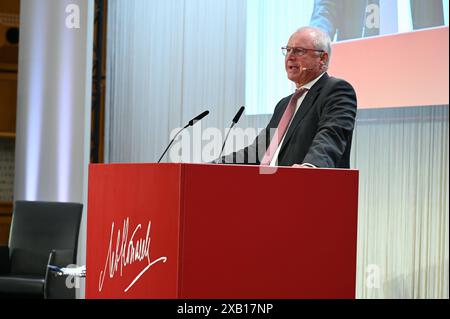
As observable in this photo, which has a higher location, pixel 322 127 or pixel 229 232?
pixel 322 127

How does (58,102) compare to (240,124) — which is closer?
(240,124)

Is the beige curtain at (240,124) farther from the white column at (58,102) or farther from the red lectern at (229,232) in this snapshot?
the red lectern at (229,232)

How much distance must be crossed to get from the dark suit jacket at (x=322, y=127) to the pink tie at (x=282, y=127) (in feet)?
0.19

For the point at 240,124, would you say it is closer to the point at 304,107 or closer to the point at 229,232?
the point at 304,107

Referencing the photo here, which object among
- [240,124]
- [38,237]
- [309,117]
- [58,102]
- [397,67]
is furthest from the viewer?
[58,102]

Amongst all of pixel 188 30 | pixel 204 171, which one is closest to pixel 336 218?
pixel 204 171

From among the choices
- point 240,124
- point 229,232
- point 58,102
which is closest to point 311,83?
point 229,232

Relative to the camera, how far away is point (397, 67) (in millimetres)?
4664

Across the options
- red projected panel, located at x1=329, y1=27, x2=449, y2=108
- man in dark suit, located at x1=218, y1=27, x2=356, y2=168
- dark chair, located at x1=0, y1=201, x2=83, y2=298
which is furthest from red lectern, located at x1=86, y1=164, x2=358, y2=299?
dark chair, located at x1=0, y1=201, x2=83, y2=298

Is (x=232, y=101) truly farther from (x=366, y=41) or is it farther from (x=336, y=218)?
(x=336, y=218)
